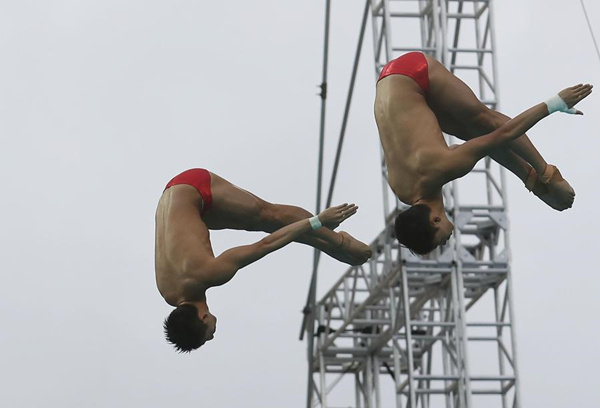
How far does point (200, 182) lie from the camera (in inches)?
490

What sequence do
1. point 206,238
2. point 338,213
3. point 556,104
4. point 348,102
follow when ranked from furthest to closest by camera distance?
1. point 348,102
2. point 206,238
3. point 338,213
4. point 556,104

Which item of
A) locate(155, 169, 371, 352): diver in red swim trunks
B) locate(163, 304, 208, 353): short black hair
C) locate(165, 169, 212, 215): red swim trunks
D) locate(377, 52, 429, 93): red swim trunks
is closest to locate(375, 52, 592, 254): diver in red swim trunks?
locate(377, 52, 429, 93): red swim trunks

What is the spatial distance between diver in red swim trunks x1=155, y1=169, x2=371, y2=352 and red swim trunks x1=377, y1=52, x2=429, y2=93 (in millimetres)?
913

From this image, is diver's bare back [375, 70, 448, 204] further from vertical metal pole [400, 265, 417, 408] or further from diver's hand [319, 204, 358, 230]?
vertical metal pole [400, 265, 417, 408]

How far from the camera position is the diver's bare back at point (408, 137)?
38.2ft

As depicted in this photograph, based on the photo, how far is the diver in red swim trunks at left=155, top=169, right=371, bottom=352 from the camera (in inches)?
466

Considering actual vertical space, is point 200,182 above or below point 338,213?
above

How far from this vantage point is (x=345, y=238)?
12.7 metres

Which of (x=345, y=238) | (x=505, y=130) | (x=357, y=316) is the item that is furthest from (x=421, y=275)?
(x=505, y=130)

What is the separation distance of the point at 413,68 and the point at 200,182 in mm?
1613

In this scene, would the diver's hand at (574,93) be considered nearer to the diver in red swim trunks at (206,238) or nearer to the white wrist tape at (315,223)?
the diver in red swim trunks at (206,238)

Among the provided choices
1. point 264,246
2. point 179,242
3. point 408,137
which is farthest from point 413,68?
point 179,242

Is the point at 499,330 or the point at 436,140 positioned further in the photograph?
the point at 499,330

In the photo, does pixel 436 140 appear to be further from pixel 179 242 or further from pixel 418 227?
pixel 179 242
